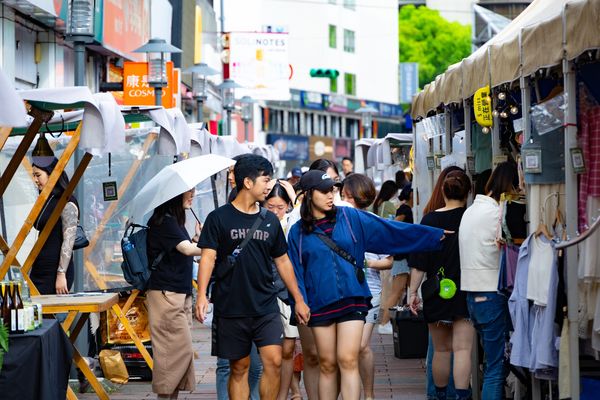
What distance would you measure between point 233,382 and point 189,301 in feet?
5.85

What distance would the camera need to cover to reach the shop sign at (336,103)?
79.5 metres

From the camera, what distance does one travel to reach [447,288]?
975 cm

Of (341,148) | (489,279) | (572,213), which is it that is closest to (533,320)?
(489,279)

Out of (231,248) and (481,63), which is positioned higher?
(481,63)

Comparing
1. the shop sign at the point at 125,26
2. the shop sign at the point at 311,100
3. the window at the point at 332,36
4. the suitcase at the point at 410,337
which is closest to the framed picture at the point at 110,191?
the suitcase at the point at 410,337

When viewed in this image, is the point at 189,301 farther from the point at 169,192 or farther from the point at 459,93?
the point at 459,93

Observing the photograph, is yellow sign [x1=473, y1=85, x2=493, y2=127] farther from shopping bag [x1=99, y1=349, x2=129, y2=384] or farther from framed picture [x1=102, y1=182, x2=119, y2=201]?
framed picture [x1=102, y1=182, x2=119, y2=201]

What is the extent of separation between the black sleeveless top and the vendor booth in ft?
12.5

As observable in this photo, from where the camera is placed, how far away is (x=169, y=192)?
9.84m

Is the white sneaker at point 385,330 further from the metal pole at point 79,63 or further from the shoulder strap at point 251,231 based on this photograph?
the shoulder strap at point 251,231

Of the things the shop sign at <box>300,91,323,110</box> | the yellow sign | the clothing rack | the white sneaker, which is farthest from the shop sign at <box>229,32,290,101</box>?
the clothing rack

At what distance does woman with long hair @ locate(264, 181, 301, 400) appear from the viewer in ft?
31.9

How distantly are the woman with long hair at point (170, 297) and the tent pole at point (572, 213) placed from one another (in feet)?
10.5

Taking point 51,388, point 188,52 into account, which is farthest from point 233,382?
point 188,52
